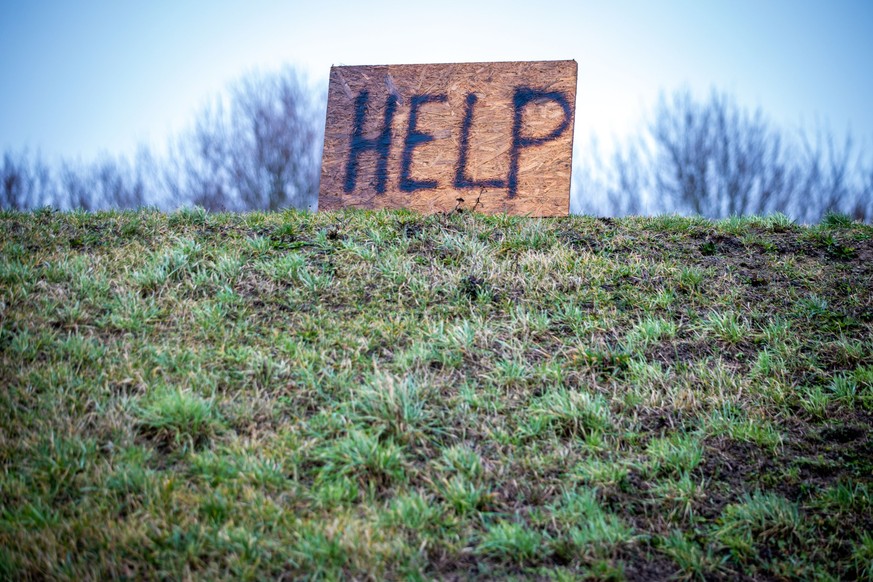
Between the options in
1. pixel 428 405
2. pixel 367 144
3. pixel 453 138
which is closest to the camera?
pixel 428 405

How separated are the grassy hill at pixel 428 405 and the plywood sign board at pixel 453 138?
1.56 m

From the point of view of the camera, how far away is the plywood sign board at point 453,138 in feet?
28.2

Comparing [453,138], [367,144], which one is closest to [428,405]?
[453,138]

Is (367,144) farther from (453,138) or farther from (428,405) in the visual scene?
(428,405)

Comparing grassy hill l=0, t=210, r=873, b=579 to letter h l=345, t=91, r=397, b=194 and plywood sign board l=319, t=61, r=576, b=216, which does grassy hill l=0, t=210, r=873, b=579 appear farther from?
letter h l=345, t=91, r=397, b=194

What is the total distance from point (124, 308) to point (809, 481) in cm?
505

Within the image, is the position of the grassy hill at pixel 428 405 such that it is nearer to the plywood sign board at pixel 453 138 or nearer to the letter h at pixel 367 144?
the plywood sign board at pixel 453 138

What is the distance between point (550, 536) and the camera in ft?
11.7

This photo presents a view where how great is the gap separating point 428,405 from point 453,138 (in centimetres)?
521

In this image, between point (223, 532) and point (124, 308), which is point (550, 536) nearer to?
point (223, 532)

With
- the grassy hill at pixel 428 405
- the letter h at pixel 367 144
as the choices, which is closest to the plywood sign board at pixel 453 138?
the letter h at pixel 367 144

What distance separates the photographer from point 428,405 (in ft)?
14.9

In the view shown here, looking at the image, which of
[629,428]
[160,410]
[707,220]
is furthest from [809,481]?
[707,220]

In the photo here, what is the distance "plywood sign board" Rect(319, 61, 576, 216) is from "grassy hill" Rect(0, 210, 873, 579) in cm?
156
